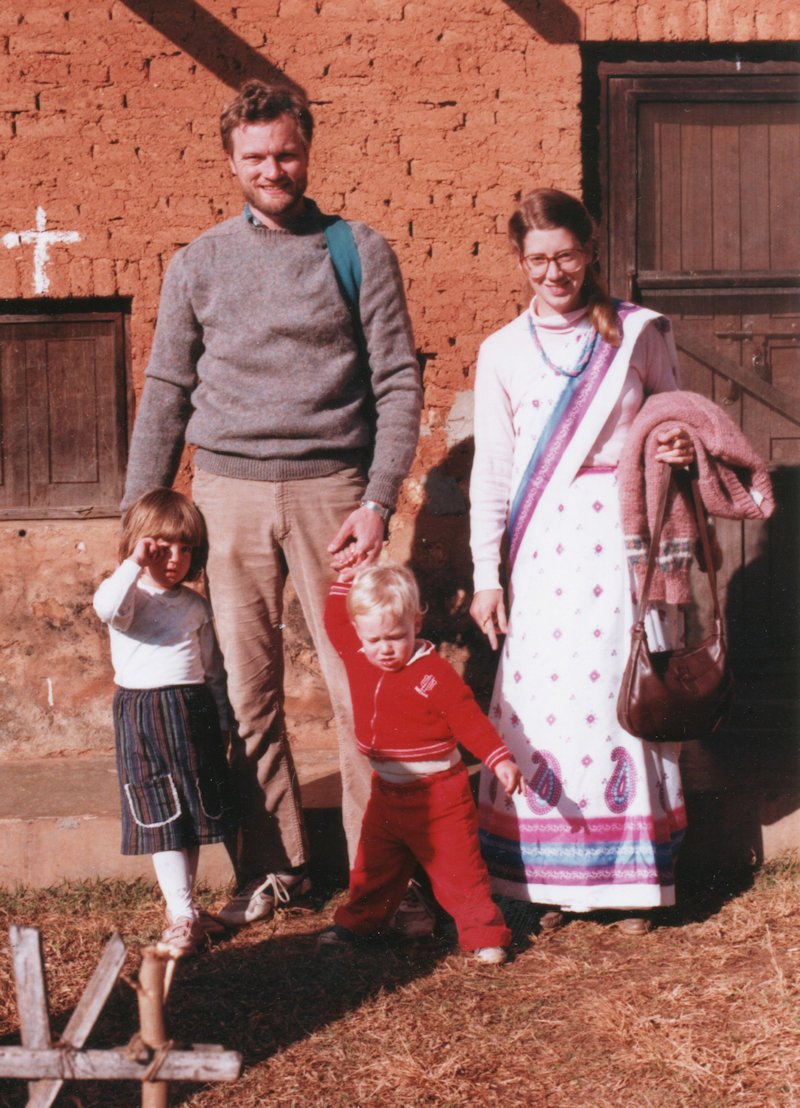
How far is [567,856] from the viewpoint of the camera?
3.36 metres

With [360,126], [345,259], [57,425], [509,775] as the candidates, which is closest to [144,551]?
[345,259]

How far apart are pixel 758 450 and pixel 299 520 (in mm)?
2336

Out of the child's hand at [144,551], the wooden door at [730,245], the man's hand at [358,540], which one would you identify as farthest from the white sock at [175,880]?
the wooden door at [730,245]

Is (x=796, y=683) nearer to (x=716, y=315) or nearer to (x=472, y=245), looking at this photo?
(x=716, y=315)

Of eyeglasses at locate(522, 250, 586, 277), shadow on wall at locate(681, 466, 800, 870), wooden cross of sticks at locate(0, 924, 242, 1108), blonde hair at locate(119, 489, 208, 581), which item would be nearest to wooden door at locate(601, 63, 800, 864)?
shadow on wall at locate(681, 466, 800, 870)

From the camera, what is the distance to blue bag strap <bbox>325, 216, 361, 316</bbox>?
3312 millimetres

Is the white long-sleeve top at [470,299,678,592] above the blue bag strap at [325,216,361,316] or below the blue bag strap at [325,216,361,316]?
below

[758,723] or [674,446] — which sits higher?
[674,446]

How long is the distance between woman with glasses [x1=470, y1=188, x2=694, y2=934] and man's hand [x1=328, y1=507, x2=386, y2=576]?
1.15ft

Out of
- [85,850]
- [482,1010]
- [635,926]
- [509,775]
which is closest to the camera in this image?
[482,1010]

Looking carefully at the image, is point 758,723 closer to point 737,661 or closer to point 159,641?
point 737,661

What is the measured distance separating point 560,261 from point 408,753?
4.41ft

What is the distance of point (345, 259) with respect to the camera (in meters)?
3.31

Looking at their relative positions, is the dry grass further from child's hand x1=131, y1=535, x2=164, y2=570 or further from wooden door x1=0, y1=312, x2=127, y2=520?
wooden door x1=0, y1=312, x2=127, y2=520
